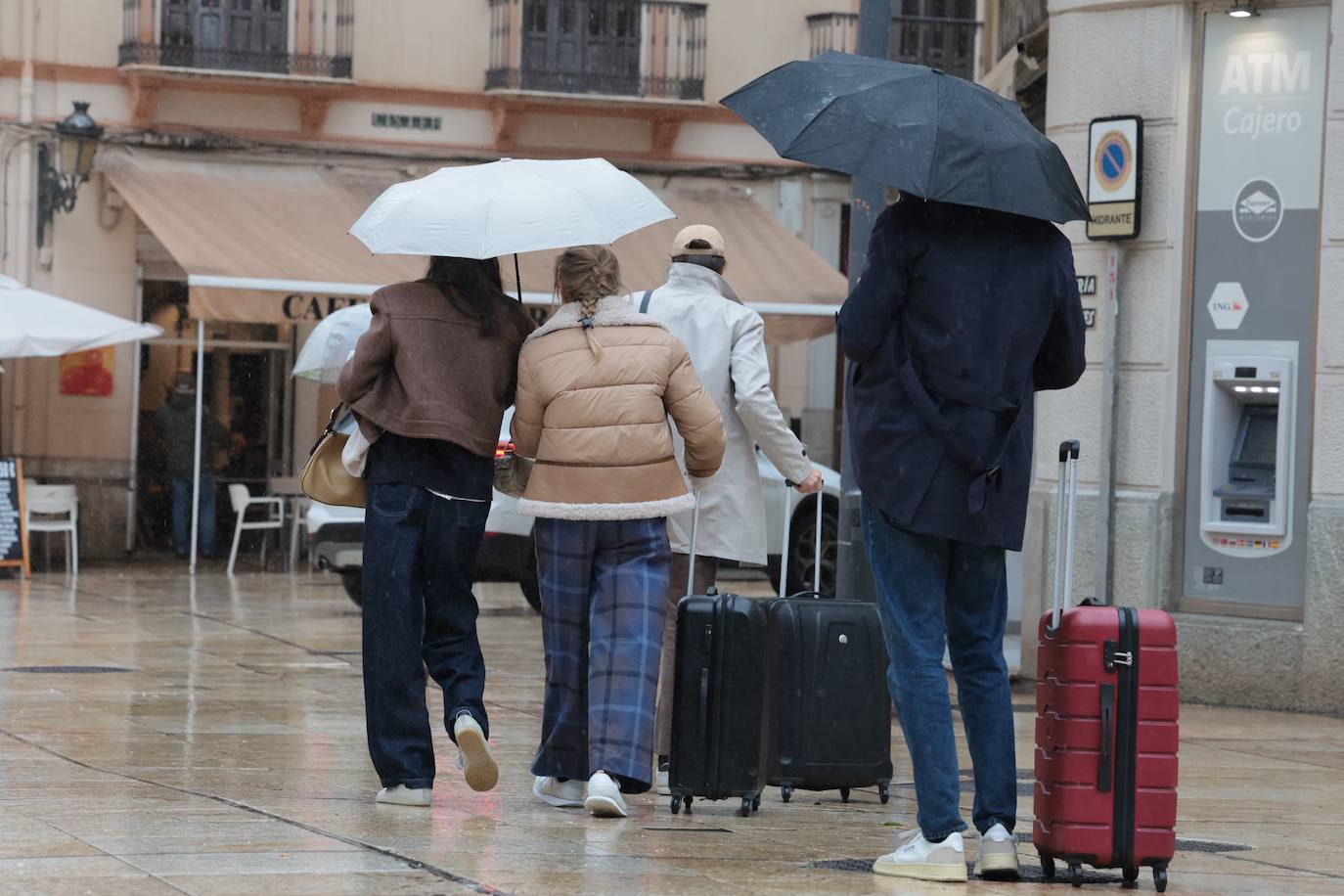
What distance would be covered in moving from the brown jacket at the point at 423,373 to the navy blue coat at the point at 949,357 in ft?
4.57

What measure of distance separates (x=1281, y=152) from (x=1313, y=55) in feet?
1.54

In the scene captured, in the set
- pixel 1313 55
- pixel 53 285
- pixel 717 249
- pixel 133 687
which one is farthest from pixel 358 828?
pixel 53 285

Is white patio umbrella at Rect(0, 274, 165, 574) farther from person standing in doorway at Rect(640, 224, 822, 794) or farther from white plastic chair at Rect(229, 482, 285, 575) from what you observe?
person standing in doorway at Rect(640, 224, 822, 794)

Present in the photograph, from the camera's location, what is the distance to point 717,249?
7.40 meters

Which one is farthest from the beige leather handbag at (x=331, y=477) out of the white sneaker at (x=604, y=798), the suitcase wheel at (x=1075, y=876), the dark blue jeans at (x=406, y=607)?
the suitcase wheel at (x=1075, y=876)

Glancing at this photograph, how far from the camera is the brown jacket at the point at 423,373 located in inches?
248

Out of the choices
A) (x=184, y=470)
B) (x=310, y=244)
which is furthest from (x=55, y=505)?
(x=310, y=244)

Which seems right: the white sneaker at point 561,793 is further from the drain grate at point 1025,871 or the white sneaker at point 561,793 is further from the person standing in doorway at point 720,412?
the drain grate at point 1025,871

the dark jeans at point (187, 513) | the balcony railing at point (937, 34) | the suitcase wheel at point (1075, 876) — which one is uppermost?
the balcony railing at point (937, 34)

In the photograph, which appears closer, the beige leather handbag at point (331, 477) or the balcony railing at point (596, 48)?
the beige leather handbag at point (331, 477)

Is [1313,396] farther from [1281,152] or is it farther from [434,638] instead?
[434,638]

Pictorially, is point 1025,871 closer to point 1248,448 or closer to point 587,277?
point 587,277

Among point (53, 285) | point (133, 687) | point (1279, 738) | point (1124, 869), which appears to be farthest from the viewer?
point (53, 285)

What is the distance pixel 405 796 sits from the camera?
639 centimetres
